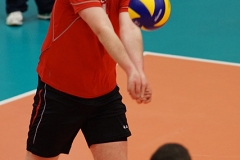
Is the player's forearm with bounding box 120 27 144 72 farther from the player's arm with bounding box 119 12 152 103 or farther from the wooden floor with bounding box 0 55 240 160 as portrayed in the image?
the wooden floor with bounding box 0 55 240 160

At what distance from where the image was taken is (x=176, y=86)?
5.96 m

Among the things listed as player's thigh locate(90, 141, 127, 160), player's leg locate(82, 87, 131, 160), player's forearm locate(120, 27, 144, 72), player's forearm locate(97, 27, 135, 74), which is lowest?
player's thigh locate(90, 141, 127, 160)

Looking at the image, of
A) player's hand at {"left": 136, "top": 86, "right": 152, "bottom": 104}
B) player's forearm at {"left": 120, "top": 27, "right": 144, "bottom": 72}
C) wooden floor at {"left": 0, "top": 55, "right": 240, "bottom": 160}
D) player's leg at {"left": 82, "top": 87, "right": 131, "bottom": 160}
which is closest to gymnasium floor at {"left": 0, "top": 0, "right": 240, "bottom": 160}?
wooden floor at {"left": 0, "top": 55, "right": 240, "bottom": 160}

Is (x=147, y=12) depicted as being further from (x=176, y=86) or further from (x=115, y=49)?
(x=176, y=86)

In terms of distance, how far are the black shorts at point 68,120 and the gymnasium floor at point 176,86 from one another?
49.6 inches

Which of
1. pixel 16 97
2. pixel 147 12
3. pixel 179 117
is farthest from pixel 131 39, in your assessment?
pixel 16 97

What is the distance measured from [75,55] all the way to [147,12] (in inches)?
20.2

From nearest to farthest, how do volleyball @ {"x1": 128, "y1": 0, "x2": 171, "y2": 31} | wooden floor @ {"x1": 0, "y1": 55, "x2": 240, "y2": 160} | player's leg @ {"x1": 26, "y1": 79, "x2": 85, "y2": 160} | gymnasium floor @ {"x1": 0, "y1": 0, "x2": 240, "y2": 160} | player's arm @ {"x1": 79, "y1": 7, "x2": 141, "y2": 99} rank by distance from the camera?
player's arm @ {"x1": 79, "y1": 7, "x2": 141, "y2": 99}
player's leg @ {"x1": 26, "y1": 79, "x2": 85, "y2": 160}
volleyball @ {"x1": 128, "y1": 0, "x2": 171, "y2": 31}
wooden floor @ {"x1": 0, "y1": 55, "x2": 240, "y2": 160}
gymnasium floor @ {"x1": 0, "y1": 0, "x2": 240, "y2": 160}

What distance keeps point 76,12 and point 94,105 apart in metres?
0.60

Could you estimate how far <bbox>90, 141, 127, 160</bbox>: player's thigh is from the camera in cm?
330

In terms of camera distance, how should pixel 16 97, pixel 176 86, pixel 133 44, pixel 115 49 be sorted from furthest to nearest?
1. pixel 176 86
2. pixel 16 97
3. pixel 133 44
4. pixel 115 49

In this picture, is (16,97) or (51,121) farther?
(16,97)

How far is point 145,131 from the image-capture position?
5020 millimetres

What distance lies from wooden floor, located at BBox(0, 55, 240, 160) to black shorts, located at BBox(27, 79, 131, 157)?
4.10 feet
